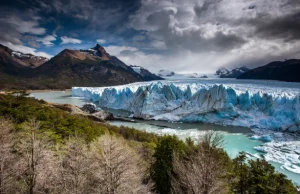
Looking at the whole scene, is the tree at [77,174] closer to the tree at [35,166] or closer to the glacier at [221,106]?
the tree at [35,166]

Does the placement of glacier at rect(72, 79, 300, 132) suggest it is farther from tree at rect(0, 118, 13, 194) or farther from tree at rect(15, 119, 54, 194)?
tree at rect(0, 118, 13, 194)

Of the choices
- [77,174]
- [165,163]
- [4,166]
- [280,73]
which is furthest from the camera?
[280,73]

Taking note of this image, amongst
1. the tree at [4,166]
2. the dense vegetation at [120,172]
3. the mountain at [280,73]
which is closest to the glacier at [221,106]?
the dense vegetation at [120,172]

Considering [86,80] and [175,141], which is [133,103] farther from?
[86,80]

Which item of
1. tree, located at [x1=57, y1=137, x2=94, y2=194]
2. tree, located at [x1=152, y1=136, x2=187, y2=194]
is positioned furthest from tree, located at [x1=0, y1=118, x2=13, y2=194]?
tree, located at [x1=152, y1=136, x2=187, y2=194]

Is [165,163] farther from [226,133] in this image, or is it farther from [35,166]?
[226,133]

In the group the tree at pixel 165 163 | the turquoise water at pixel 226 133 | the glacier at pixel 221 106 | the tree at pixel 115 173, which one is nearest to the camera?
the tree at pixel 115 173

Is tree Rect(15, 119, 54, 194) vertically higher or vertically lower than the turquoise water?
higher

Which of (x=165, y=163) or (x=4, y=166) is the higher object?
(x=4, y=166)

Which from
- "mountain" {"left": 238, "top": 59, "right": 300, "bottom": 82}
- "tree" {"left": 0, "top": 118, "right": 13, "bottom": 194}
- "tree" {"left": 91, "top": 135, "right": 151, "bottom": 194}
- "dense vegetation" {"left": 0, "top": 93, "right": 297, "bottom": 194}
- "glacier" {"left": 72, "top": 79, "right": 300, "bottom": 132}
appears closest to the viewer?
"dense vegetation" {"left": 0, "top": 93, "right": 297, "bottom": 194}

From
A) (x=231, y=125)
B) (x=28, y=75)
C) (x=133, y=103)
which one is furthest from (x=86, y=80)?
(x=231, y=125)

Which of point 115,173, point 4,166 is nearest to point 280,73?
point 115,173
